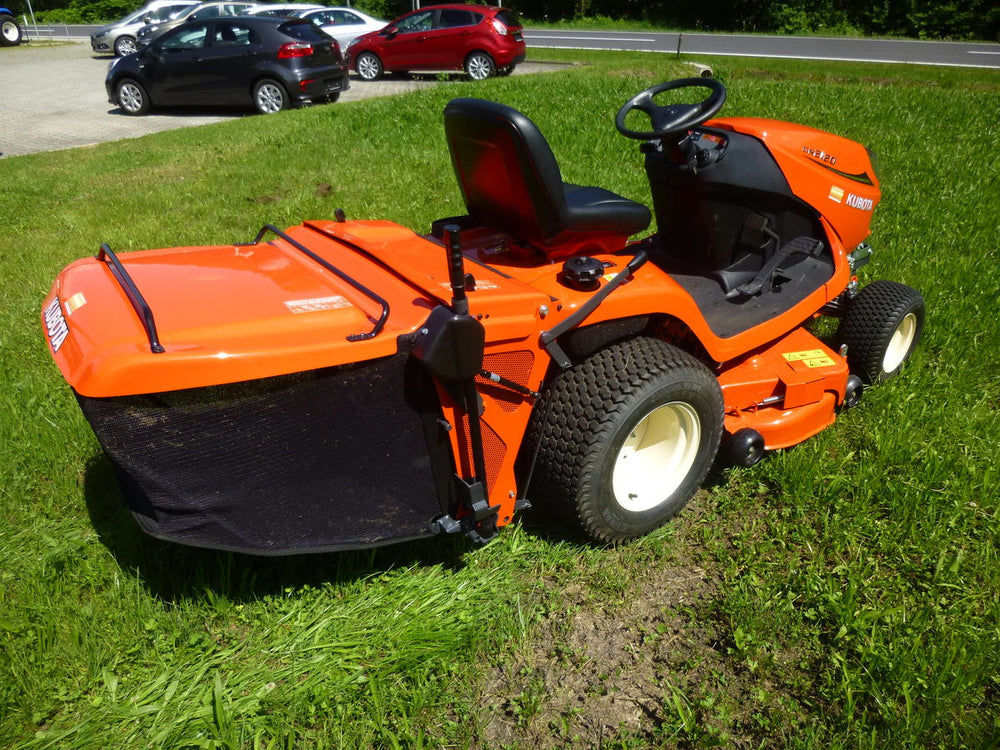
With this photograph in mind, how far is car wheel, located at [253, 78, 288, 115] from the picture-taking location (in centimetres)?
1047

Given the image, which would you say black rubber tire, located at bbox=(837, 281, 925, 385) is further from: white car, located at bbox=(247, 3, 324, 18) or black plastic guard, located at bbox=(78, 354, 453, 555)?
white car, located at bbox=(247, 3, 324, 18)

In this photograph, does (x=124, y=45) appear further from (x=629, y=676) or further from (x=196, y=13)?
(x=629, y=676)

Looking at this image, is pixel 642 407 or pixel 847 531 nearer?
pixel 642 407

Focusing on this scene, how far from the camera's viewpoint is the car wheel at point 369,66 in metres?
14.1

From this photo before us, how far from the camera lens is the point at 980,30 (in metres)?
19.9

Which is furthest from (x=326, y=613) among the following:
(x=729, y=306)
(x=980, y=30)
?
(x=980, y=30)

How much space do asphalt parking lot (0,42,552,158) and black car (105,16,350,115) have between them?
1.11 ft

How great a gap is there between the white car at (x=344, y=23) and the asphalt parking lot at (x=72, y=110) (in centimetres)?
173

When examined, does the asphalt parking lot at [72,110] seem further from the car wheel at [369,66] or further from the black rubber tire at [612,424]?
the black rubber tire at [612,424]

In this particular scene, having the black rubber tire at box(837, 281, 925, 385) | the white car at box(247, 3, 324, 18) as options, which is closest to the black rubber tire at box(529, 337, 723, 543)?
A: the black rubber tire at box(837, 281, 925, 385)

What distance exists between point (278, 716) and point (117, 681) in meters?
0.50

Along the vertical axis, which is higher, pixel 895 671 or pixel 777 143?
pixel 777 143

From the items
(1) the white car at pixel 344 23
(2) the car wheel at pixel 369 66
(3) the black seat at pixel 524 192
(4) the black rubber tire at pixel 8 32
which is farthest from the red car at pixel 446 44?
(4) the black rubber tire at pixel 8 32

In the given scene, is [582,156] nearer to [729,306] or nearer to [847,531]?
[729,306]
